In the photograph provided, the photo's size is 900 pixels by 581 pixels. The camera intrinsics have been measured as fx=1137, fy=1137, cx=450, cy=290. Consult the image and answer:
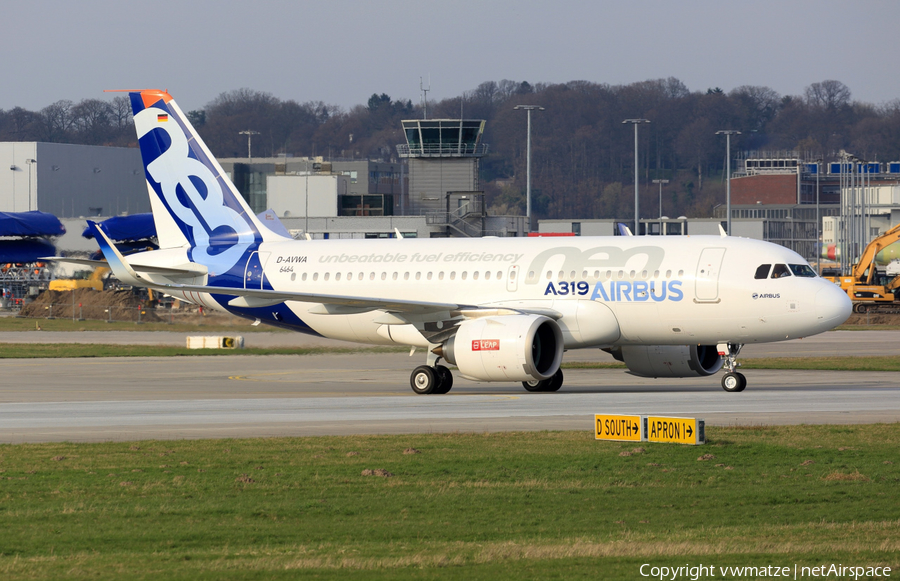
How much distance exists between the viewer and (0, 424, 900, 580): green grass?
463 inches

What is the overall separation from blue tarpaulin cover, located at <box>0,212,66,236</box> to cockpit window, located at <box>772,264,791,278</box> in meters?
63.4

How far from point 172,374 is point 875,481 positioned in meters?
29.7

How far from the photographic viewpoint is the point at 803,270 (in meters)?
31.5

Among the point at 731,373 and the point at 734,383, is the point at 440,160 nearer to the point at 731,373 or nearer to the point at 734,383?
the point at 731,373

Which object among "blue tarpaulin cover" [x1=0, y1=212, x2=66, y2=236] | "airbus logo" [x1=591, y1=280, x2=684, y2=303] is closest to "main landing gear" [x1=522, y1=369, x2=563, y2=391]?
"airbus logo" [x1=591, y1=280, x2=684, y2=303]

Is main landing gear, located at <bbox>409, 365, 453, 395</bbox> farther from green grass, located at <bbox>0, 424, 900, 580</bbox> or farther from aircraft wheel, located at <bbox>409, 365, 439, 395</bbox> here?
green grass, located at <bbox>0, 424, 900, 580</bbox>

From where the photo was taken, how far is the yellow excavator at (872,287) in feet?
288

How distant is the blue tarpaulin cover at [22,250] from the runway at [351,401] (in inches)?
1589

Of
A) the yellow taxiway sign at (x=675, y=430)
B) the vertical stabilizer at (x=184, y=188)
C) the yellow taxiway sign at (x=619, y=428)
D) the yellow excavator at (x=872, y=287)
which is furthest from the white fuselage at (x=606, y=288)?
the yellow excavator at (x=872, y=287)

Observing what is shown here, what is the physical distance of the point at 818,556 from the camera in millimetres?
11695

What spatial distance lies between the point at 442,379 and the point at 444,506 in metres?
18.4

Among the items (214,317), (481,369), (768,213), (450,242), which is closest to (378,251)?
(450,242)

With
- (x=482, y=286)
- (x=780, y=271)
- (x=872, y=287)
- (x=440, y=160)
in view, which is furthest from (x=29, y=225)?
(x=780, y=271)

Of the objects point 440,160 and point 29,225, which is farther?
point 440,160
